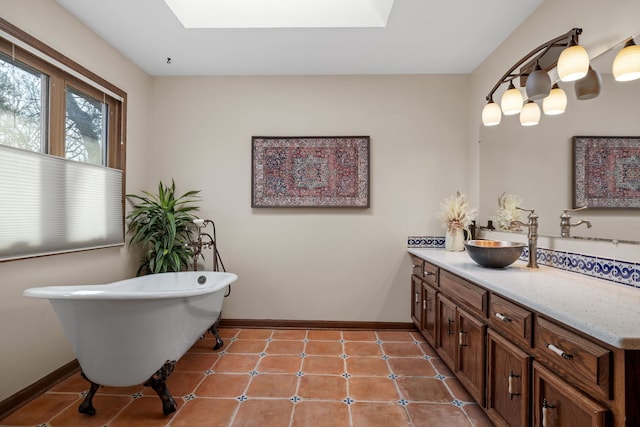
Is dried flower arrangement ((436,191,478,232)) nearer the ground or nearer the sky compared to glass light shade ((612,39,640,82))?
nearer the ground

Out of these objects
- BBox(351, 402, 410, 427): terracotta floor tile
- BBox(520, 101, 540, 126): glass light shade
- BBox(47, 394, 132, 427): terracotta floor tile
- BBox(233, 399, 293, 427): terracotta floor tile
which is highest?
BBox(520, 101, 540, 126): glass light shade

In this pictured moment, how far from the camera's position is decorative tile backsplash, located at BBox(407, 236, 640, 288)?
1.61 meters

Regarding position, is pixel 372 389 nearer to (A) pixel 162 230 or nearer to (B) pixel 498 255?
(B) pixel 498 255

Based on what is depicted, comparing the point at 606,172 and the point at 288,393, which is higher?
the point at 606,172

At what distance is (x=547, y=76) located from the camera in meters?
1.92

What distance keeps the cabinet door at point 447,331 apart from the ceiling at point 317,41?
6.55 ft

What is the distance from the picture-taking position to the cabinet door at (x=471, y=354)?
1817mm

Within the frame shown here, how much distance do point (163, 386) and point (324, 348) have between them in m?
1.33

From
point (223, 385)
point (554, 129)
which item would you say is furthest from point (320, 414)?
point (554, 129)

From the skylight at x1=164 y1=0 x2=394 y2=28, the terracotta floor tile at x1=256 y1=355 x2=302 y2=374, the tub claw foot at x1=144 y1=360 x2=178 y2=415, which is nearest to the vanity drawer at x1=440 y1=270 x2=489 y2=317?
the terracotta floor tile at x1=256 y1=355 x2=302 y2=374

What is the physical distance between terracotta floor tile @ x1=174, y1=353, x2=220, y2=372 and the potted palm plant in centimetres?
75

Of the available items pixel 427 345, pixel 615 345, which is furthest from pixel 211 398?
pixel 615 345

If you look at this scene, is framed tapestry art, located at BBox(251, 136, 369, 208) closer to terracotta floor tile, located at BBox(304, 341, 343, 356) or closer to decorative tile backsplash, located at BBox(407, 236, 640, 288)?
terracotta floor tile, located at BBox(304, 341, 343, 356)

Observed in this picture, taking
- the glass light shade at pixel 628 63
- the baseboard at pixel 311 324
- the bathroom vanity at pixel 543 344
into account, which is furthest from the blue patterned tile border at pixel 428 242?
the glass light shade at pixel 628 63
